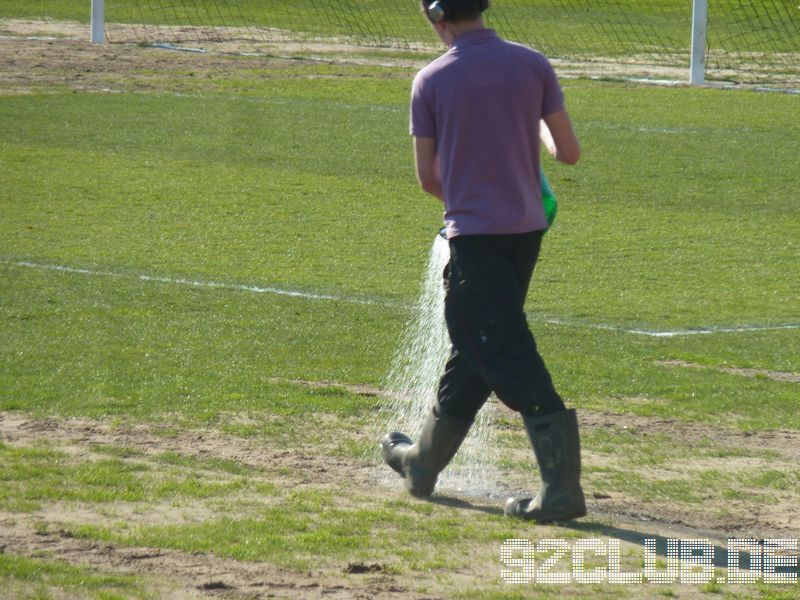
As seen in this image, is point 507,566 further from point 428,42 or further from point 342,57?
point 428,42

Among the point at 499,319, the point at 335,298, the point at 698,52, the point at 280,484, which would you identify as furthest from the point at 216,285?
the point at 698,52

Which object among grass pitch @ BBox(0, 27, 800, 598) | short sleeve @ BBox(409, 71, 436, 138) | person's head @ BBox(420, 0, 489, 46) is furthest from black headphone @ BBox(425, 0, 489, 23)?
grass pitch @ BBox(0, 27, 800, 598)

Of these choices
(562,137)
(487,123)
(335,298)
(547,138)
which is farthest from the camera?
(335,298)

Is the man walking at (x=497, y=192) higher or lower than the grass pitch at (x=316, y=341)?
higher

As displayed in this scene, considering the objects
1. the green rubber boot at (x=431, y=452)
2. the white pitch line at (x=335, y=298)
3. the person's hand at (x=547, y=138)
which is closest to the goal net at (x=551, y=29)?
the white pitch line at (x=335, y=298)

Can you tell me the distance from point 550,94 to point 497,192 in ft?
1.23

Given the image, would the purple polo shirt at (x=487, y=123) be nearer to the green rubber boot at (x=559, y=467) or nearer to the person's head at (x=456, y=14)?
the person's head at (x=456, y=14)

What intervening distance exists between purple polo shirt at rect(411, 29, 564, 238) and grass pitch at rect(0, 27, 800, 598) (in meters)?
1.07

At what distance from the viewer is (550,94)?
16.4 ft

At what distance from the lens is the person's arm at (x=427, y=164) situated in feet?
16.7

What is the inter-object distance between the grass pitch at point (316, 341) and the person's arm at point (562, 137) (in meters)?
1.26

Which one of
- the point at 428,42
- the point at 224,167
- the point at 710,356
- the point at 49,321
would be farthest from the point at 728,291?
the point at 428,42

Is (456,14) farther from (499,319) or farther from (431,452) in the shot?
(431,452)

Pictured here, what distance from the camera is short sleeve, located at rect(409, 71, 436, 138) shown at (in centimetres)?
501
